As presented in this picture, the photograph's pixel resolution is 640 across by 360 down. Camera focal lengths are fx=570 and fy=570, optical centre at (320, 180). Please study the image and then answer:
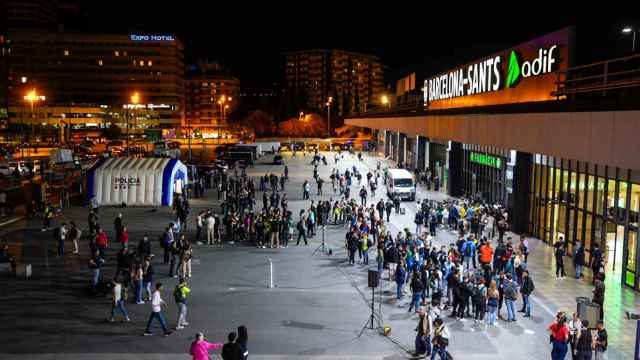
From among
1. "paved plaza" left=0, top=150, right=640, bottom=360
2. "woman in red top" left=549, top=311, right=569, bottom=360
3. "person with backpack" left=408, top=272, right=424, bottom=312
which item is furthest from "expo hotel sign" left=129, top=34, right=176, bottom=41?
→ "woman in red top" left=549, top=311, right=569, bottom=360

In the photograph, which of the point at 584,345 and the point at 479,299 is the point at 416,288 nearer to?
the point at 479,299

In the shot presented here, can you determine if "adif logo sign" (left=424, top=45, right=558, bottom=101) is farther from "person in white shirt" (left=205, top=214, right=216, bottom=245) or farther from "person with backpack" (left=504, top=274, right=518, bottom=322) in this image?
"person in white shirt" (left=205, top=214, right=216, bottom=245)

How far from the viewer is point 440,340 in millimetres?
12570

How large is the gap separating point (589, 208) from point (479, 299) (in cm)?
949

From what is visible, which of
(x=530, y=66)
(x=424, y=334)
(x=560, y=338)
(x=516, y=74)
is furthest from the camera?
(x=516, y=74)

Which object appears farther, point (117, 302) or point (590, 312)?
point (117, 302)

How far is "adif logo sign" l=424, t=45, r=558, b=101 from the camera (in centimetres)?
2859

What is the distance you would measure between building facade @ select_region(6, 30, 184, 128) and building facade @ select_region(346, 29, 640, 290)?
476ft

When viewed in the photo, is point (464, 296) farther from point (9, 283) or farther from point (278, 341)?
point (9, 283)

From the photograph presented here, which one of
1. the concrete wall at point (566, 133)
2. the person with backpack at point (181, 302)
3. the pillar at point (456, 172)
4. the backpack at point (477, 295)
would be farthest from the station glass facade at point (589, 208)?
the person with backpack at point (181, 302)

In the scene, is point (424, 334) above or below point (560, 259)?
below

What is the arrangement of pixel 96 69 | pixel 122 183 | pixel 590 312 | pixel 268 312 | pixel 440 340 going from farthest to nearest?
pixel 96 69, pixel 122 183, pixel 268 312, pixel 590 312, pixel 440 340

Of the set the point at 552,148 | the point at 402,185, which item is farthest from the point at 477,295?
the point at 402,185

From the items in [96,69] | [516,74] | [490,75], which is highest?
[96,69]
